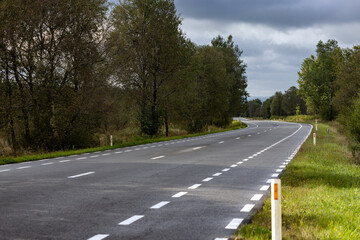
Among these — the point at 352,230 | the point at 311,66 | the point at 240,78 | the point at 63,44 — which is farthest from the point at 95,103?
the point at 311,66

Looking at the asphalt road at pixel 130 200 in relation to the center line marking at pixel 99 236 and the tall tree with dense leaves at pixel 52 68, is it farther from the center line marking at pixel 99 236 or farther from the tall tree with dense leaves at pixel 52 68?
the tall tree with dense leaves at pixel 52 68

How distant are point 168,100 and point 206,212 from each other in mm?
34376

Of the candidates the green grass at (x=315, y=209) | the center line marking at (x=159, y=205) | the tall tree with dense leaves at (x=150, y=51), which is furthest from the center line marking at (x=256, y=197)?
the tall tree with dense leaves at (x=150, y=51)

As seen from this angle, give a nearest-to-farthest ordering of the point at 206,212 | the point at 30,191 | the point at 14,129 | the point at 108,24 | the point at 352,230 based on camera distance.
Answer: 1. the point at 352,230
2. the point at 206,212
3. the point at 30,191
4. the point at 14,129
5. the point at 108,24

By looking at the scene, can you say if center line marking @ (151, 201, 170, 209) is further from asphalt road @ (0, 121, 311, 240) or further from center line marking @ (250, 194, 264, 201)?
center line marking @ (250, 194, 264, 201)

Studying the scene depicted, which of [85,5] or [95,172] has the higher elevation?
[85,5]

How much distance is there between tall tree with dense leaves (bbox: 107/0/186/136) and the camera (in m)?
37.9

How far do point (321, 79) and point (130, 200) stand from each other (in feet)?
315

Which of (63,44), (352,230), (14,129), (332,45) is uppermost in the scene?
(332,45)

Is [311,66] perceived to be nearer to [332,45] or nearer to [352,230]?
[332,45]

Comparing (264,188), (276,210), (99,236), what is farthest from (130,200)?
(276,210)

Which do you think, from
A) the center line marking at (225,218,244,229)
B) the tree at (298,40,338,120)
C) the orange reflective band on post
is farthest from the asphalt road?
the tree at (298,40,338,120)

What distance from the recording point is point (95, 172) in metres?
13.9

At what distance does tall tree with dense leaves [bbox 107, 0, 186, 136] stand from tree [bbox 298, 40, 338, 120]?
203 feet
